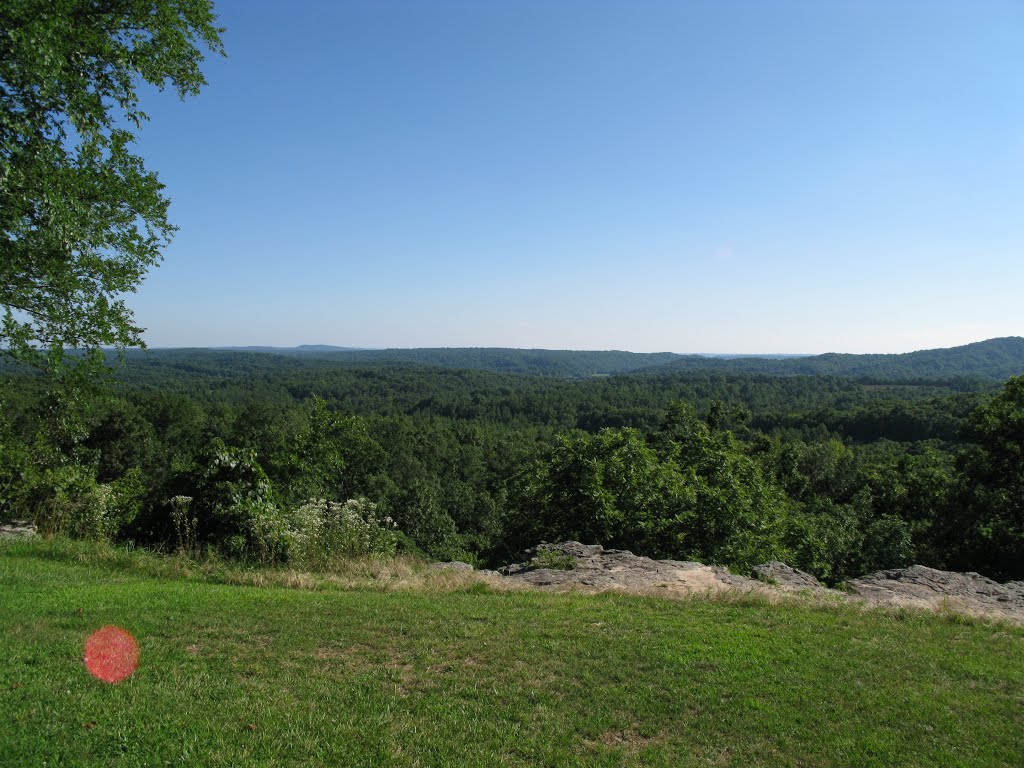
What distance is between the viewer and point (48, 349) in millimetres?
9469

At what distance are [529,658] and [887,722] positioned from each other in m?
3.71

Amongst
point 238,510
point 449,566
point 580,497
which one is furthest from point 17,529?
point 580,497

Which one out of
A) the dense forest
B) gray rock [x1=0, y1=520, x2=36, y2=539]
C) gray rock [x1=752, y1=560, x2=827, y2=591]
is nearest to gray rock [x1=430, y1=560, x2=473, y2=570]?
the dense forest

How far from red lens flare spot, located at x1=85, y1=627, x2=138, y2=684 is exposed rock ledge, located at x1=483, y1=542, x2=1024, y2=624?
695 centimetres

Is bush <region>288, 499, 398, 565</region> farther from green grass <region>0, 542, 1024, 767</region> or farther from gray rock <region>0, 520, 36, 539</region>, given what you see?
gray rock <region>0, 520, 36, 539</region>

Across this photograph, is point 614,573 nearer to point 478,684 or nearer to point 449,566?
point 449,566

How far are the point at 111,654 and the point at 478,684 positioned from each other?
393 centimetres

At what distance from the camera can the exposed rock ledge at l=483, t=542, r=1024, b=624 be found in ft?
34.7

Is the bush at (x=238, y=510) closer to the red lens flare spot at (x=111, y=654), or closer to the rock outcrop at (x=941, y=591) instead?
the red lens flare spot at (x=111, y=654)

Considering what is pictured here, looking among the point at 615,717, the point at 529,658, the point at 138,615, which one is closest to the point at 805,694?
the point at 615,717

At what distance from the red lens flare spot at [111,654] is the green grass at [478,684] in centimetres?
12

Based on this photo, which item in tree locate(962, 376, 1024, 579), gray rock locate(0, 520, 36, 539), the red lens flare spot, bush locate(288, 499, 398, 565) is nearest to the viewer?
the red lens flare spot

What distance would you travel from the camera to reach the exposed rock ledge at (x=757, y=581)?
10.6 metres

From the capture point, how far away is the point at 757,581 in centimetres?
1196
